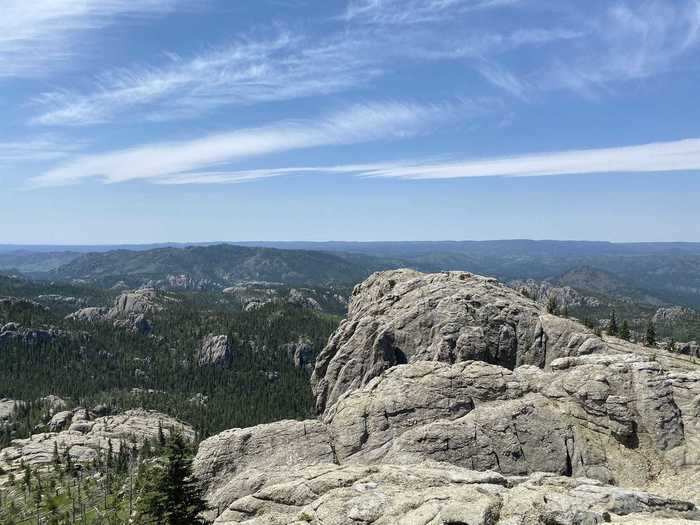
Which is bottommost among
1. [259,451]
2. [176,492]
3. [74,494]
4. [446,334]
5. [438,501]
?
[74,494]

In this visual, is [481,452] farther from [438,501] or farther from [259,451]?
[259,451]

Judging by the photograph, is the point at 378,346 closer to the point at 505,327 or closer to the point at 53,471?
the point at 505,327

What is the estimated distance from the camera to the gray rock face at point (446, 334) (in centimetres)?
8112

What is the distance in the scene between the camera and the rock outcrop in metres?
29.8

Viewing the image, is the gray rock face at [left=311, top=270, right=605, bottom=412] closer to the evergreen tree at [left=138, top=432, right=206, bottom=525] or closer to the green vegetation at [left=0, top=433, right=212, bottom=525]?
the green vegetation at [left=0, top=433, right=212, bottom=525]

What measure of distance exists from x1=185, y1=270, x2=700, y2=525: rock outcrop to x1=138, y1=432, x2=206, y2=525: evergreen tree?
7.79ft

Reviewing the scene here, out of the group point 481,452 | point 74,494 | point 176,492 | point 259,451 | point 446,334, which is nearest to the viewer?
point 176,492

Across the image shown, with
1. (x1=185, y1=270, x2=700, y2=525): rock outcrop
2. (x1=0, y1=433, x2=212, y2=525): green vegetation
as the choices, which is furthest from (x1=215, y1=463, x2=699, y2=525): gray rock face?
(x1=0, y1=433, x2=212, y2=525): green vegetation

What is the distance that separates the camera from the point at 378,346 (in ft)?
300

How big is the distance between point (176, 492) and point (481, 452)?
30.7 meters

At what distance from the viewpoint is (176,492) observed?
46531 mm

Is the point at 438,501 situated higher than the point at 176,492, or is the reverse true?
the point at 438,501

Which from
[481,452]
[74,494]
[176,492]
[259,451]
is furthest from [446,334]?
[74,494]

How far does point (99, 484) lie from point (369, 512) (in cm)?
19773
